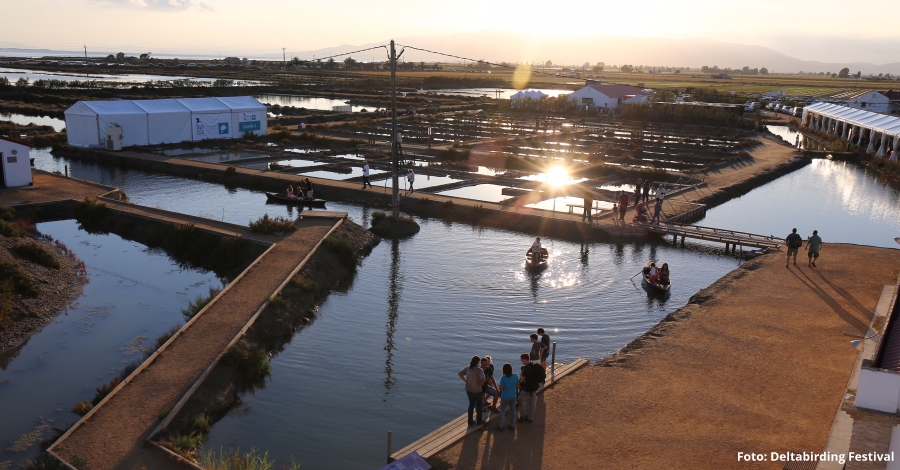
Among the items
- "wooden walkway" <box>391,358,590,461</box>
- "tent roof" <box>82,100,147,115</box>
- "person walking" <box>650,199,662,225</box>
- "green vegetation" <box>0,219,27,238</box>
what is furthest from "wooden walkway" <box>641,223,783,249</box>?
"tent roof" <box>82,100,147,115</box>

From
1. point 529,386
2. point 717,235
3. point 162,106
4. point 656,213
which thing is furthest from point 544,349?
point 162,106

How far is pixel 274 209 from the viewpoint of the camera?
27.6m

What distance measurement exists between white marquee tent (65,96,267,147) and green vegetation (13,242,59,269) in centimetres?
2285

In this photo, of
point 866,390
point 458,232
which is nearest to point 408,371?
point 866,390

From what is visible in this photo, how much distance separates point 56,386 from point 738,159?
1551 inches

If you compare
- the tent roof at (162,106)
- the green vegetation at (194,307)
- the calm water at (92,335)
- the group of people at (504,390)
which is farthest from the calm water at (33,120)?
the group of people at (504,390)

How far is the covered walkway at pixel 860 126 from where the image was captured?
147ft

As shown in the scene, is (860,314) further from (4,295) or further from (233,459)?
(4,295)

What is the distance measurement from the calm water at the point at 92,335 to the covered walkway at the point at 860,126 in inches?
1642

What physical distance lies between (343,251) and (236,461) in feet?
36.7

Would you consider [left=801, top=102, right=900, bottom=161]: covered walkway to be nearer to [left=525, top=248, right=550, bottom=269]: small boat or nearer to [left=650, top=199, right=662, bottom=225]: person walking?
[left=650, top=199, right=662, bottom=225]: person walking

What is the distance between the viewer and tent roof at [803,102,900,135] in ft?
150

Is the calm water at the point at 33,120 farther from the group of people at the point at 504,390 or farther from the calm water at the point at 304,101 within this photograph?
the group of people at the point at 504,390

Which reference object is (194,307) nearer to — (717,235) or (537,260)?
(537,260)
